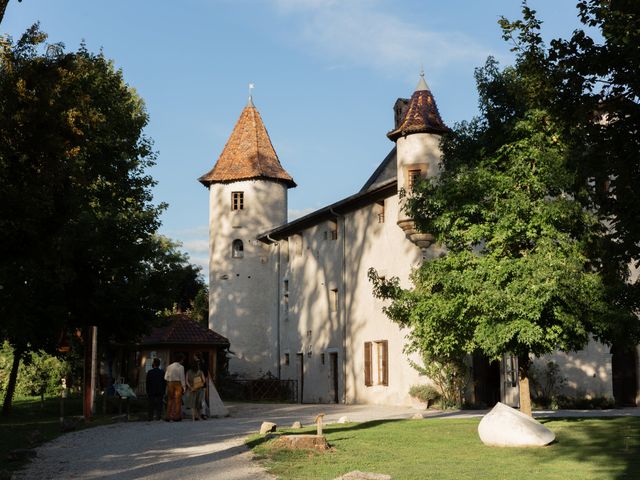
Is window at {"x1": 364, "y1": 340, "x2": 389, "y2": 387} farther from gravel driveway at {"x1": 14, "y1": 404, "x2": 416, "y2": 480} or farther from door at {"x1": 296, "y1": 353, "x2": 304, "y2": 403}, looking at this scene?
gravel driveway at {"x1": 14, "y1": 404, "x2": 416, "y2": 480}

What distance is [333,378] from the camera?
1495 inches

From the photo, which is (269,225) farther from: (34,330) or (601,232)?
(601,232)

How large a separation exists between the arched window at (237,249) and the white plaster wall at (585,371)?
2170 centimetres

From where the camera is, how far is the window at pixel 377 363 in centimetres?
3288

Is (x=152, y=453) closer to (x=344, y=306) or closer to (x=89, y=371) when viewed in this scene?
(x=89, y=371)

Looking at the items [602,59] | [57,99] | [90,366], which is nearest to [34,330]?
[90,366]

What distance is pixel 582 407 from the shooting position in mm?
27578

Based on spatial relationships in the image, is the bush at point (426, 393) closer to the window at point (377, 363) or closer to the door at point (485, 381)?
the door at point (485, 381)

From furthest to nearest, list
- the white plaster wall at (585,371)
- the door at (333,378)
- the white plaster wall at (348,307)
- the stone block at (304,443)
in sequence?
the door at (333,378) → the white plaster wall at (348,307) → the white plaster wall at (585,371) → the stone block at (304,443)

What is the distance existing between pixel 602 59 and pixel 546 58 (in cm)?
127

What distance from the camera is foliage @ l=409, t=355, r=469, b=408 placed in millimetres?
29375

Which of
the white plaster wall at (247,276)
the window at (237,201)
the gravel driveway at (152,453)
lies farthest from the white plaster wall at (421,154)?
the window at (237,201)

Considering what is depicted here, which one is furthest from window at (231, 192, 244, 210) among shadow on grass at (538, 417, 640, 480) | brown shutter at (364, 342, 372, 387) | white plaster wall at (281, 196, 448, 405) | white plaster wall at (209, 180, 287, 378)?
shadow on grass at (538, 417, 640, 480)

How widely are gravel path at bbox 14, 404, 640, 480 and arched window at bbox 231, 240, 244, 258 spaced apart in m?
24.4
